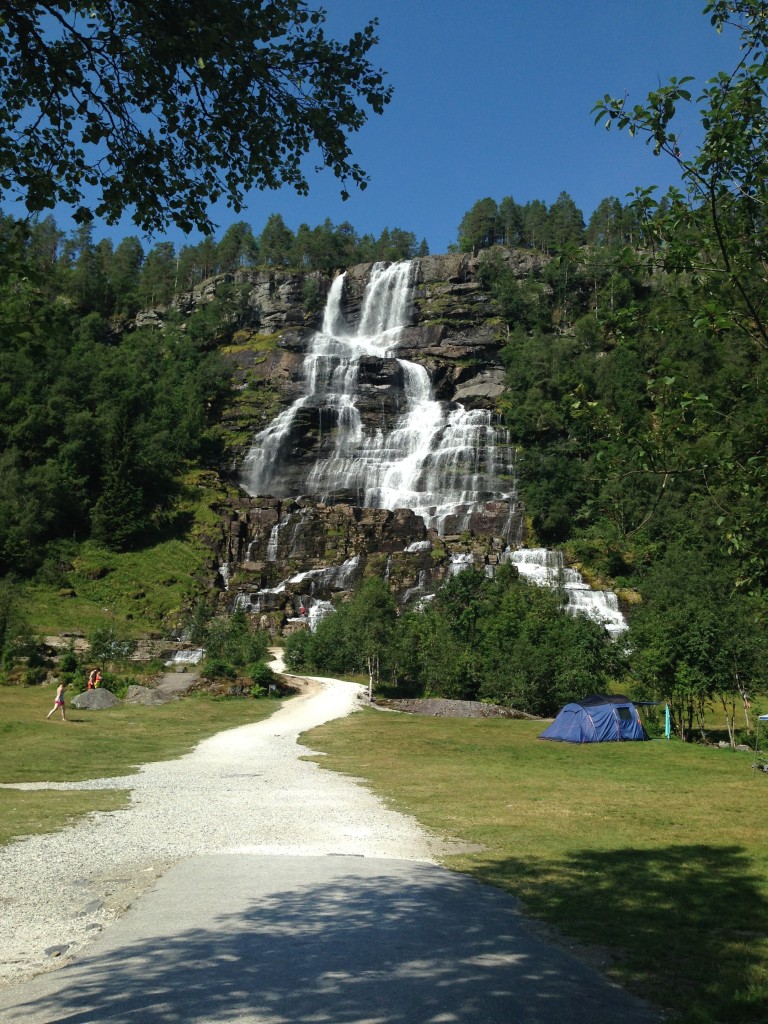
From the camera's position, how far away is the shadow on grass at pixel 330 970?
3.71 metres

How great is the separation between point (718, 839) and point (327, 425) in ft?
214

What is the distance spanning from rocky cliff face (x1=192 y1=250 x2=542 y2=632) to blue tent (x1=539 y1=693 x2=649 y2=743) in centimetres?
2481

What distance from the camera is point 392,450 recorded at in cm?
6881

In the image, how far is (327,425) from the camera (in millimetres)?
72562

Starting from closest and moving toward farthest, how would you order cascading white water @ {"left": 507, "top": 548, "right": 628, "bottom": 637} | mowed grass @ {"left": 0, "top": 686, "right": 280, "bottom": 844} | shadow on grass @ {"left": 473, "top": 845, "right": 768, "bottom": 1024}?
shadow on grass @ {"left": 473, "top": 845, "right": 768, "bottom": 1024} < mowed grass @ {"left": 0, "top": 686, "right": 280, "bottom": 844} < cascading white water @ {"left": 507, "top": 548, "right": 628, "bottom": 637}

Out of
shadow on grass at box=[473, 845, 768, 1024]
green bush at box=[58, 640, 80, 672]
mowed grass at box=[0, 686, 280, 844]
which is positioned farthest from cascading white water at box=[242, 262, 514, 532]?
shadow on grass at box=[473, 845, 768, 1024]

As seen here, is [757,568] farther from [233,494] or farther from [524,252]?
[524,252]

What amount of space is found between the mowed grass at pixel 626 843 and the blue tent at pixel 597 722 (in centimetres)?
213

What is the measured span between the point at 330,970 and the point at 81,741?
52.0ft

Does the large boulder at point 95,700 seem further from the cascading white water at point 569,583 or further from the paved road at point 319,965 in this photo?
the cascading white water at point 569,583

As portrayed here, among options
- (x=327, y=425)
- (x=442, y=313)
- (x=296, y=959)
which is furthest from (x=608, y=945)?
(x=442, y=313)

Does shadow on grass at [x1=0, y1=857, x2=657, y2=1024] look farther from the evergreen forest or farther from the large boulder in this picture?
the large boulder

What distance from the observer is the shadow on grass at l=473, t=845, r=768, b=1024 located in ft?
14.6

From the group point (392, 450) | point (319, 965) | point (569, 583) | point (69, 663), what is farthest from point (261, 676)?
point (392, 450)
